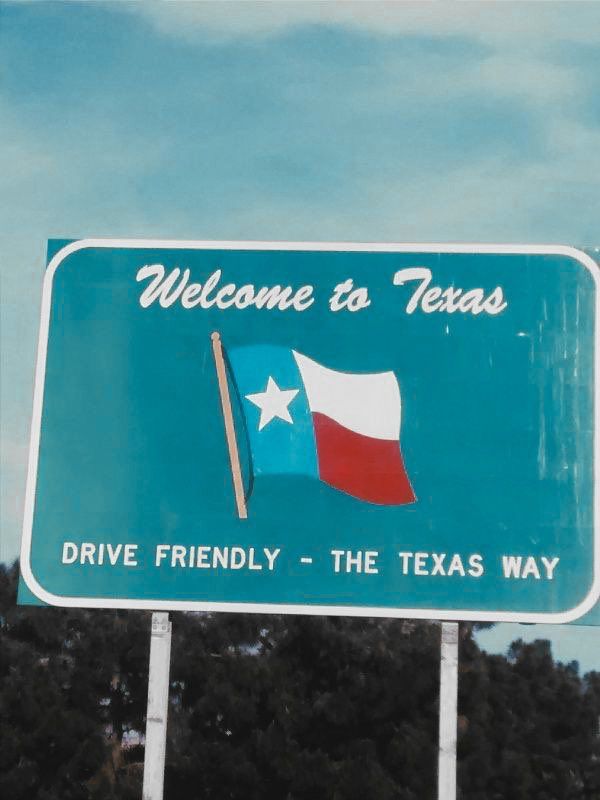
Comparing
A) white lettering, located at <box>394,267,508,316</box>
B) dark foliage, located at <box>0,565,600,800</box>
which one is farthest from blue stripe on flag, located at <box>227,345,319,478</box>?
dark foliage, located at <box>0,565,600,800</box>

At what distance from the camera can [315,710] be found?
3241 centimetres

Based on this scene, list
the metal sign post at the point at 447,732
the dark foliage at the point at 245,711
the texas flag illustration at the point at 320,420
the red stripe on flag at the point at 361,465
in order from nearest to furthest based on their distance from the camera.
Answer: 1. the metal sign post at the point at 447,732
2. the red stripe on flag at the point at 361,465
3. the texas flag illustration at the point at 320,420
4. the dark foliage at the point at 245,711

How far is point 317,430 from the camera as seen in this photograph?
35.5ft

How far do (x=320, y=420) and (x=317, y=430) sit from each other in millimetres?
79

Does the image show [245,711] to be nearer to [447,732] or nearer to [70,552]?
[70,552]

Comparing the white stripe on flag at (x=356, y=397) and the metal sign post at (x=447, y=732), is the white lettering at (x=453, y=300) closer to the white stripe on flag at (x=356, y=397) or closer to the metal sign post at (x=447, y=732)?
the white stripe on flag at (x=356, y=397)

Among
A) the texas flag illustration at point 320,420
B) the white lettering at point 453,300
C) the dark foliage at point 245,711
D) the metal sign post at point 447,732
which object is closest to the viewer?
the metal sign post at point 447,732

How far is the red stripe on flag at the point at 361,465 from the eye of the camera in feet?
34.6

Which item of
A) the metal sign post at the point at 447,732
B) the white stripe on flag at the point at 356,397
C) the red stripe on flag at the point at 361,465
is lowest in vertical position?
the metal sign post at the point at 447,732

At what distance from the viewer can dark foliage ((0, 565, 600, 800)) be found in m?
32.0

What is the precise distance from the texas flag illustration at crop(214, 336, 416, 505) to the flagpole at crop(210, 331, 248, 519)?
5 centimetres

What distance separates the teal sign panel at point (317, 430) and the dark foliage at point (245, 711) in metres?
22.0

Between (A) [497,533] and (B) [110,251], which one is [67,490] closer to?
(B) [110,251]

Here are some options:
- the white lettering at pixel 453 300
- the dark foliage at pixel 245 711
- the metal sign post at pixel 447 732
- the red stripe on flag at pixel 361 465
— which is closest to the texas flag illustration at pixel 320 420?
the red stripe on flag at pixel 361 465
